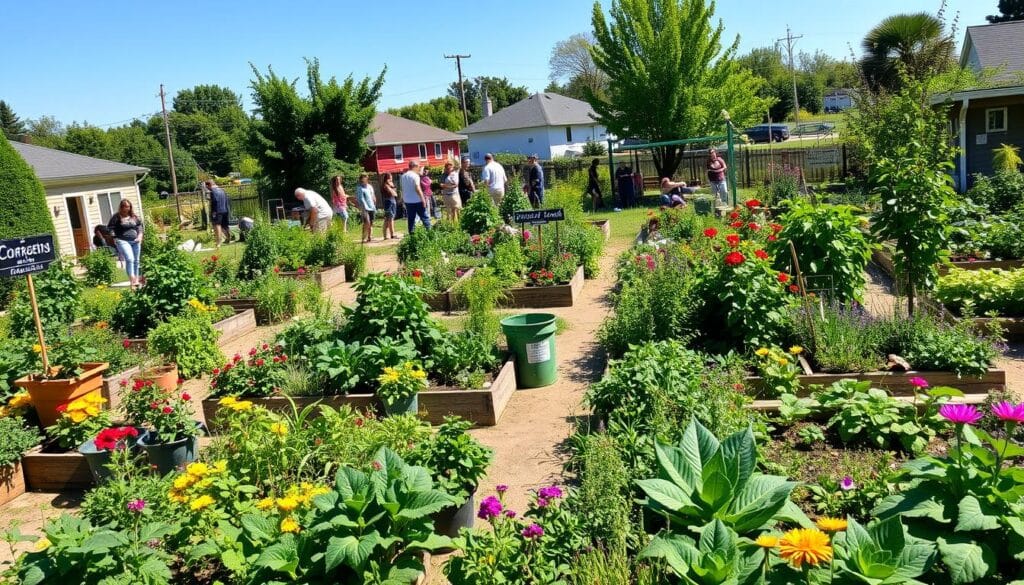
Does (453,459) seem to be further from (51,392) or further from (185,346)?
(185,346)

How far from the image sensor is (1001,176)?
43.2ft

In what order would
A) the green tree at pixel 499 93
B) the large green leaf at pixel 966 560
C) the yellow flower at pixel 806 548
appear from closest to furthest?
the yellow flower at pixel 806 548 < the large green leaf at pixel 966 560 < the green tree at pixel 499 93

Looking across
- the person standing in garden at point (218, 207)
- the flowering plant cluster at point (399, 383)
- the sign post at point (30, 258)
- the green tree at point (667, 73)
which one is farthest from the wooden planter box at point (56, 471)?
the green tree at point (667, 73)

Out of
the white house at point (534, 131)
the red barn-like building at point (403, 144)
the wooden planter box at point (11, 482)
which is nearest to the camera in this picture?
the wooden planter box at point (11, 482)

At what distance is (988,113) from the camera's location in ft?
59.5

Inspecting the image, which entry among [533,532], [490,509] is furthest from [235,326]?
[533,532]

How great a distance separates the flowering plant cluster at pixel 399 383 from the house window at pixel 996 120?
18018mm

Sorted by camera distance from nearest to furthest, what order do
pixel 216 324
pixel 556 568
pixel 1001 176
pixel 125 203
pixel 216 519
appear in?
pixel 556 568, pixel 216 519, pixel 216 324, pixel 125 203, pixel 1001 176

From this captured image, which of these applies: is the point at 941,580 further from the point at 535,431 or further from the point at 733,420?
the point at 535,431

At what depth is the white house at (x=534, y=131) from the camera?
48.2m

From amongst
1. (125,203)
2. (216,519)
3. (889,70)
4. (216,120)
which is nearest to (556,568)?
(216,519)

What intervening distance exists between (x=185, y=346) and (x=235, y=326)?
66.8 inches

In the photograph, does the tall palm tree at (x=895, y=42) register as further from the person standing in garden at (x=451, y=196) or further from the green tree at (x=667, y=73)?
the person standing in garden at (x=451, y=196)

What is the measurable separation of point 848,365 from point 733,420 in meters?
1.98
